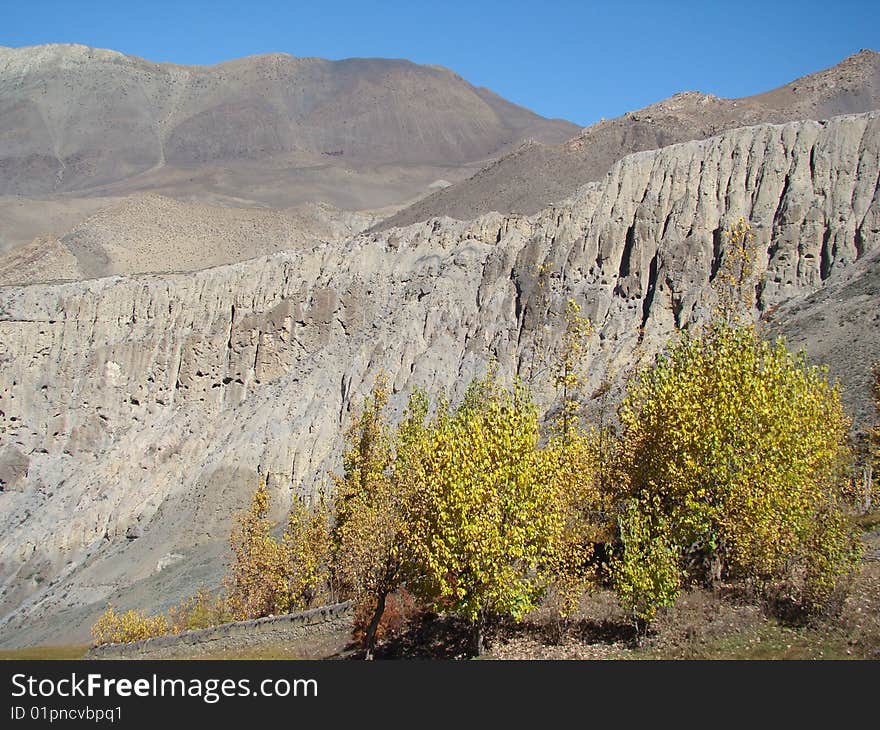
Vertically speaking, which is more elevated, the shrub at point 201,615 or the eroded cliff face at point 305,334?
the eroded cliff face at point 305,334

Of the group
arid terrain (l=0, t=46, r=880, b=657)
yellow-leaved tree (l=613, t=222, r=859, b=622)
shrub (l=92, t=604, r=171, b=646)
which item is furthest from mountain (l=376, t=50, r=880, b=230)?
yellow-leaved tree (l=613, t=222, r=859, b=622)

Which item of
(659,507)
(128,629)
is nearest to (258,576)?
(128,629)

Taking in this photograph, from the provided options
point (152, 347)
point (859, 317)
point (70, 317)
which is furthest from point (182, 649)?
point (70, 317)

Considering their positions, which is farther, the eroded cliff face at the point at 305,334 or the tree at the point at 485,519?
the eroded cliff face at the point at 305,334

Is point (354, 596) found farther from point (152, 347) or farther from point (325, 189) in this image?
point (325, 189)

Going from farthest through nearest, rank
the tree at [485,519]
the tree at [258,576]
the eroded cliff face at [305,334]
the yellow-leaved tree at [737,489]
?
the eroded cliff face at [305,334] < the tree at [258,576] < the tree at [485,519] < the yellow-leaved tree at [737,489]

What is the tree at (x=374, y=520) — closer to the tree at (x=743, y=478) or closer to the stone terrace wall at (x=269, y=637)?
the stone terrace wall at (x=269, y=637)

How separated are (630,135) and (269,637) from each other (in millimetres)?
106443

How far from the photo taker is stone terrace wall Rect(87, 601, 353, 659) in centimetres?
3138

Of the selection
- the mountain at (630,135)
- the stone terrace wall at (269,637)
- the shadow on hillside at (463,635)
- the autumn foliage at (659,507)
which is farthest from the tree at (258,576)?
the mountain at (630,135)

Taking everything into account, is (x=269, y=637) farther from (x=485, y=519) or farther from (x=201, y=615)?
(x=485, y=519)

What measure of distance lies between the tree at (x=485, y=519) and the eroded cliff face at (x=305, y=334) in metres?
38.0

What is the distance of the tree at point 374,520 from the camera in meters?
25.1

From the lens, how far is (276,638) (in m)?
33.7
